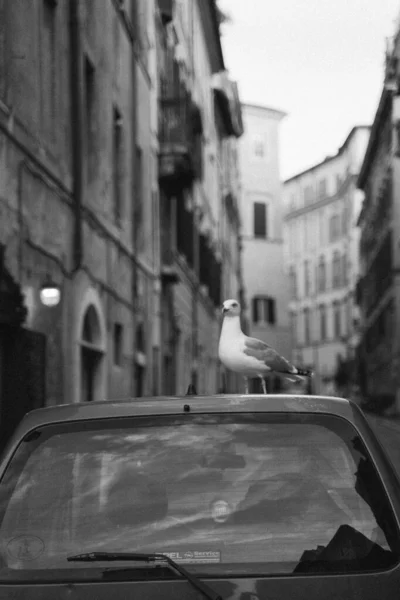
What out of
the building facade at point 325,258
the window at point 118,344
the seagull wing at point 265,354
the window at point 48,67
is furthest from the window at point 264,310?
the seagull wing at point 265,354

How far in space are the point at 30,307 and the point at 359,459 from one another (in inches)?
360

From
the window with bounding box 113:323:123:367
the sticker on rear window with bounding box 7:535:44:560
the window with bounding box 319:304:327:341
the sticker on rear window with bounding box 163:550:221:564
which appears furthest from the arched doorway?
the window with bounding box 319:304:327:341

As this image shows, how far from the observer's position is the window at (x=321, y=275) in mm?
91250

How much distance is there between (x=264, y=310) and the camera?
2633 inches

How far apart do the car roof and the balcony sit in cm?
2074

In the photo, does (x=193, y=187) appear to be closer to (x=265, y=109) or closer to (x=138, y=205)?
(x=138, y=205)

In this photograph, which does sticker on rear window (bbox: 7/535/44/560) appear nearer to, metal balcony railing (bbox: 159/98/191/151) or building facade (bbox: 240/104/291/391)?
metal balcony railing (bbox: 159/98/191/151)

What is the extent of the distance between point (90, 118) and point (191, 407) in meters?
13.8

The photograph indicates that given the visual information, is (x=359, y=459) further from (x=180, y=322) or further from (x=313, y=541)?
(x=180, y=322)

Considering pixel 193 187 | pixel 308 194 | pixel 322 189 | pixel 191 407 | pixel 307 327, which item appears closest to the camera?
pixel 191 407

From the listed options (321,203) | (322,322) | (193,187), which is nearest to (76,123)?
(193,187)

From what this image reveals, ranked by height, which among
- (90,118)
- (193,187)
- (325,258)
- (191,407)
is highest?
(325,258)

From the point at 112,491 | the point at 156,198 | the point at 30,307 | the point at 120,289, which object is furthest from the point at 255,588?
the point at 156,198

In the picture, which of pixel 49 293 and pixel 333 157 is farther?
pixel 333 157
